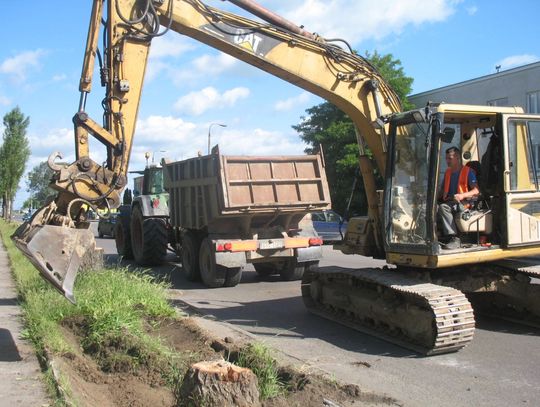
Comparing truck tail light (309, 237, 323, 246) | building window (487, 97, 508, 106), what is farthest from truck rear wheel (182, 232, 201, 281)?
building window (487, 97, 508, 106)

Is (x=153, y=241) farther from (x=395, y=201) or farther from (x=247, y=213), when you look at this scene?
(x=395, y=201)

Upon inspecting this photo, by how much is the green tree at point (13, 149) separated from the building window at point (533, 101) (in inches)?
1253

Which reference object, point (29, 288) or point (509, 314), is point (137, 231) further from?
point (509, 314)

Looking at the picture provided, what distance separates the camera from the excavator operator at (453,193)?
670 cm

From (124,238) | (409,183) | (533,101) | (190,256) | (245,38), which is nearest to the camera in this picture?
(409,183)

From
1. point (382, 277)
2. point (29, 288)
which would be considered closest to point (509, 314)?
point (382, 277)

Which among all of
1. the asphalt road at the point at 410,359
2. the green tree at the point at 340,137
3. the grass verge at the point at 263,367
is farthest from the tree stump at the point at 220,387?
the green tree at the point at 340,137

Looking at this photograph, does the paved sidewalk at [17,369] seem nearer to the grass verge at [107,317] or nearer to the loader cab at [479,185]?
the grass verge at [107,317]

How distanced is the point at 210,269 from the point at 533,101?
21.7 m

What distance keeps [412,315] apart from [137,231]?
10604mm

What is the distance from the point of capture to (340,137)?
31.0m

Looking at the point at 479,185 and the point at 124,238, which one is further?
the point at 124,238

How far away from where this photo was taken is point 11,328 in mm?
7113

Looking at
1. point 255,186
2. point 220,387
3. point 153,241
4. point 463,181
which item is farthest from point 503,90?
point 220,387
